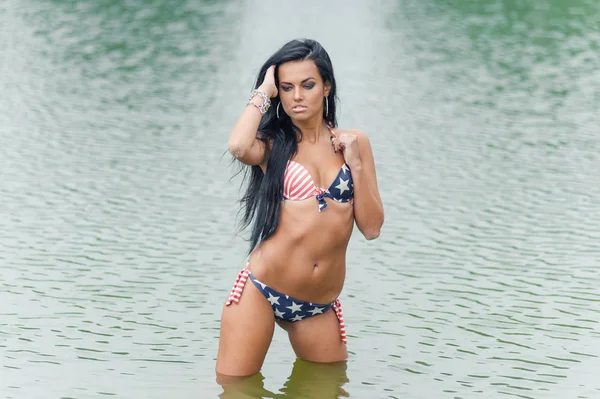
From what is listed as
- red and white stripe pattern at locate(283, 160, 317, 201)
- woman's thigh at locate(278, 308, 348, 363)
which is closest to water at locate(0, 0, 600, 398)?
woman's thigh at locate(278, 308, 348, 363)

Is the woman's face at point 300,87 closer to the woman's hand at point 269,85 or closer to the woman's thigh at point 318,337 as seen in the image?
the woman's hand at point 269,85

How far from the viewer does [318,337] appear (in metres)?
7.11

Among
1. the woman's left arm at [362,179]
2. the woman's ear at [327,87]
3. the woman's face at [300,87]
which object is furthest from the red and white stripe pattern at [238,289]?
the woman's ear at [327,87]

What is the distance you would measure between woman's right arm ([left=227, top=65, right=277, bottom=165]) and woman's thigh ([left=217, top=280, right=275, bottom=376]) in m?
0.75

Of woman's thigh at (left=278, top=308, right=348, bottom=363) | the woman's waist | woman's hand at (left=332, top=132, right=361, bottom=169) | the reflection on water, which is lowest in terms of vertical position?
the reflection on water

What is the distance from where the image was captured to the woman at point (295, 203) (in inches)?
266

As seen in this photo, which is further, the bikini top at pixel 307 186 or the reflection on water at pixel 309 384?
the reflection on water at pixel 309 384

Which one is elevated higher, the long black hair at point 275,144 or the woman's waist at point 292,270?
the long black hair at point 275,144

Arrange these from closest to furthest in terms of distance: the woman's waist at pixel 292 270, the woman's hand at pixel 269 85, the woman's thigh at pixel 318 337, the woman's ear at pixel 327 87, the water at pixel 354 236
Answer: the woman's hand at pixel 269 85
the woman's waist at pixel 292 270
the woman's ear at pixel 327 87
the woman's thigh at pixel 318 337
the water at pixel 354 236

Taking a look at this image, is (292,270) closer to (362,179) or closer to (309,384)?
(362,179)

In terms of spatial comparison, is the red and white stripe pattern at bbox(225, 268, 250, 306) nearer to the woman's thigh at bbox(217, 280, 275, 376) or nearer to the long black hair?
the woman's thigh at bbox(217, 280, 275, 376)

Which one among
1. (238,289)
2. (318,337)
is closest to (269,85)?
(238,289)

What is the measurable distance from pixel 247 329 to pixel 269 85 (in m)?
1.41

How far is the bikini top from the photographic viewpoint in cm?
674
